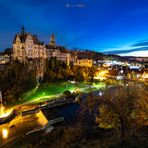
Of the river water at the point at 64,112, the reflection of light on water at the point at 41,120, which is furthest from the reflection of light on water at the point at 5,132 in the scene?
the river water at the point at 64,112

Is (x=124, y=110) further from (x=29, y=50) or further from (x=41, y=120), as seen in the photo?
(x=29, y=50)

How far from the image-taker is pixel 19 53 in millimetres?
63031

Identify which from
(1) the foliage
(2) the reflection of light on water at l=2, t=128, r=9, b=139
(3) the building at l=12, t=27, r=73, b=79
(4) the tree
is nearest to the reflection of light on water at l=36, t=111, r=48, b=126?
(2) the reflection of light on water at l=2, t=128, r=9, b=139

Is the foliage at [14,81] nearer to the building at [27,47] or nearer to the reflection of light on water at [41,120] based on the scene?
the reflection of light on water at [41,120]

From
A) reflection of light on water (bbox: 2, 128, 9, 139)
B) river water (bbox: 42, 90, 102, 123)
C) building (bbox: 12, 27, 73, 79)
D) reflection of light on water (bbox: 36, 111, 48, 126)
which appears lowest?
river water (bbox: 42, 90, 102, 123)

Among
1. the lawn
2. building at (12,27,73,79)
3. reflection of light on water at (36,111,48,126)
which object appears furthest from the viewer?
building at (12,27,73,79)

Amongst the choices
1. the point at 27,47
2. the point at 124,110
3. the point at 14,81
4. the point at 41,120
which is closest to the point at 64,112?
the point at 41,120

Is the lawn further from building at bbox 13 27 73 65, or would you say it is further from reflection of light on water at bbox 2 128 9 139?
reflection of light on water at bbox 2 128 9 139

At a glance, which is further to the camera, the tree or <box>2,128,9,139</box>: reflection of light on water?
<box>2,128,9,139</box>: reflection of light on water

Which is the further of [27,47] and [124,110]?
[27,47]

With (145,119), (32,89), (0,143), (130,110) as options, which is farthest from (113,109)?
(32,89)

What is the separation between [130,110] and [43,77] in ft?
162

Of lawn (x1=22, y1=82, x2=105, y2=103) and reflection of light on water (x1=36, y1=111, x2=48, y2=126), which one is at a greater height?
lawn (x1=22, y1=82, x2=105, y2=103)

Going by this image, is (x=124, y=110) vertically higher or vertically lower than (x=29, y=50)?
lower
